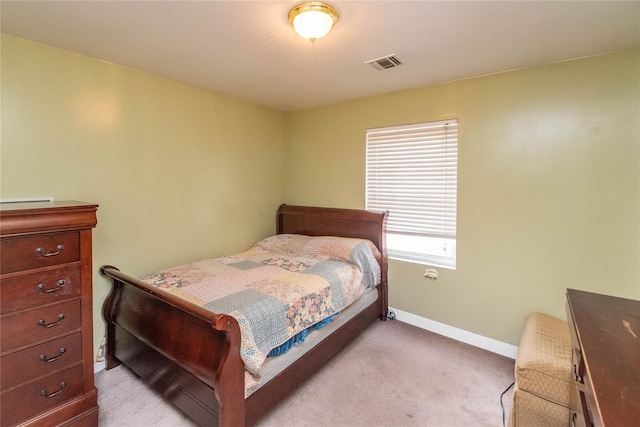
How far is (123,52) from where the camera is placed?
2.03 meters

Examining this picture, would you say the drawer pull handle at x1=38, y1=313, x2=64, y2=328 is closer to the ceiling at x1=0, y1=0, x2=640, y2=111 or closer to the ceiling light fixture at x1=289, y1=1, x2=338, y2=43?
the ceiling at x1=0, y1=0, x2=640, y2=111

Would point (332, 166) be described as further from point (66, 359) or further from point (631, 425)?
point (631, 425)

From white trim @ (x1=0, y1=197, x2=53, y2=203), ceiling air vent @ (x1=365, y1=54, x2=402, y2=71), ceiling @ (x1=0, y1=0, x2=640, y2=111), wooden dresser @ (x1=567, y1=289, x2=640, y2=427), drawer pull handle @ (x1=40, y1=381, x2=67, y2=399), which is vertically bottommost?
drawer pull handle @ (x1=40, y1=381, x2=67, y2=399)

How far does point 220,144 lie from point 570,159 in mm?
2970

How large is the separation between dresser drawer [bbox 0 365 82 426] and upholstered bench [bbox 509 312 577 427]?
95.4 inches

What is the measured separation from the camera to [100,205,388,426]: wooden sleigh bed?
1.42 metres

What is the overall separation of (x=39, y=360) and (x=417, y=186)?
9.59 feet

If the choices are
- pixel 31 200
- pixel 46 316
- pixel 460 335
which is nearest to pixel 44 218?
pixel 46 316

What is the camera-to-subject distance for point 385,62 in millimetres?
2180

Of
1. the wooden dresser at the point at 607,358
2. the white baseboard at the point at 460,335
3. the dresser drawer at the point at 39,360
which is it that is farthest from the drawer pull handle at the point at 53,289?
the white baseboard at the point at 460,335

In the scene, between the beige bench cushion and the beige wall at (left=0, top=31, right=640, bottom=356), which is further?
the beige wall at (left=0, top=31, right=640, bottom=356)

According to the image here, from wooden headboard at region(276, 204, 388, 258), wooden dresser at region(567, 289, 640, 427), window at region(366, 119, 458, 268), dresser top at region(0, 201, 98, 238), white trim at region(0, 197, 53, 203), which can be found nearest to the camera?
wooden dresser at region(567, 289, 640, 427)

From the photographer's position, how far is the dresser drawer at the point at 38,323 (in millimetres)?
1396

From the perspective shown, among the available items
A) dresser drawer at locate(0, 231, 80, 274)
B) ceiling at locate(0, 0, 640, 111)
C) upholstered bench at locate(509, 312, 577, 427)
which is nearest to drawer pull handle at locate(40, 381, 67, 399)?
dresser drawer at locate(0, 231, 80, 274)
